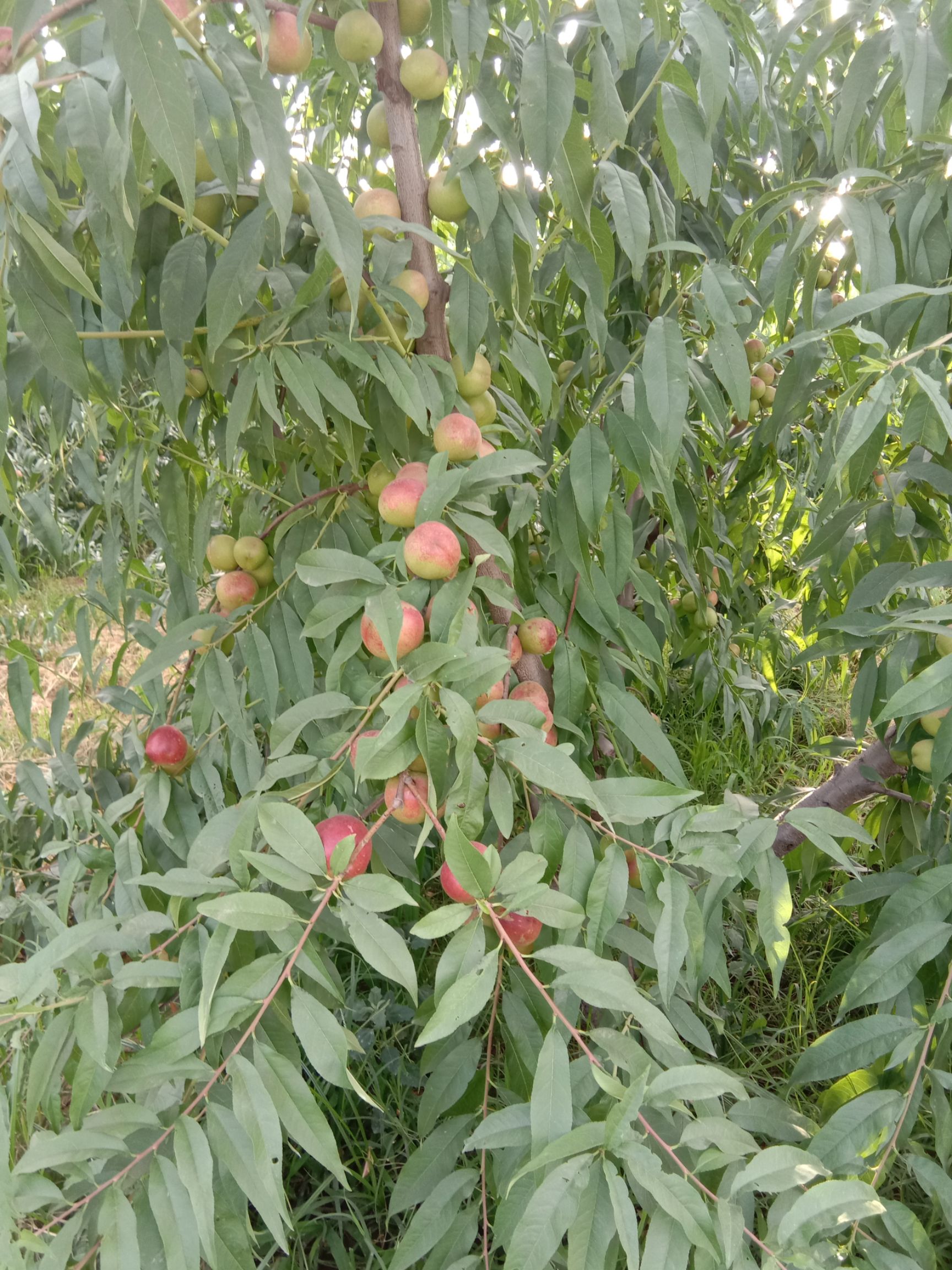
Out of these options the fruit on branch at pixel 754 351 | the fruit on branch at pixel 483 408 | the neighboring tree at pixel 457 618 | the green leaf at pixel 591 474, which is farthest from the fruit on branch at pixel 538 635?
the fruit on branch at pixel 754 351

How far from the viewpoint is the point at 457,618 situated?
2.07 ft

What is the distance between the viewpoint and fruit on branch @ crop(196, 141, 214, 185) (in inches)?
29.2

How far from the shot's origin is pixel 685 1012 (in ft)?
2.83

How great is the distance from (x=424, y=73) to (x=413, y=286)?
0.18 meters

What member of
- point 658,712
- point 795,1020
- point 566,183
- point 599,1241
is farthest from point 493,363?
point 658,712

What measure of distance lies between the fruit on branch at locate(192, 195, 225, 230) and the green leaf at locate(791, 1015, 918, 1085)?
3.04ft

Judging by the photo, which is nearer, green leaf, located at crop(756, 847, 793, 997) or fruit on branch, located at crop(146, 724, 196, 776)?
green leaf, located at crop(756, 847, 793, 997)

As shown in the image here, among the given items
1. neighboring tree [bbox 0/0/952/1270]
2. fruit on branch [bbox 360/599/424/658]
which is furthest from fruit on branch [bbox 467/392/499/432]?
fruit on branch [bbox 360/599/424/658]

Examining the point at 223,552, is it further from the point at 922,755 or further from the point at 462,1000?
the point at 922,755

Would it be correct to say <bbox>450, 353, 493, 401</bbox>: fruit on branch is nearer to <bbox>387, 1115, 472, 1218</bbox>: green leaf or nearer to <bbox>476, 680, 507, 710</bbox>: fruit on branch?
<bbox>476, 680, 507, 710</bbox>: fruit on branch

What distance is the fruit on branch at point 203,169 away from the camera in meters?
0.74

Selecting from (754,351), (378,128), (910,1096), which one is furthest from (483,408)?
(754,351)

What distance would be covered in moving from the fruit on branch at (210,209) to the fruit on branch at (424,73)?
7.7 inches

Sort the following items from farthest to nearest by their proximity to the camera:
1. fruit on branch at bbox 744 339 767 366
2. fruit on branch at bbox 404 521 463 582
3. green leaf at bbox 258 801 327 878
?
1. fruit on branch at bbox 744 339 767 366
2. fruit on branch at bbox 404 521 463 582
3. green leaf at bbox 258 801 327 878
